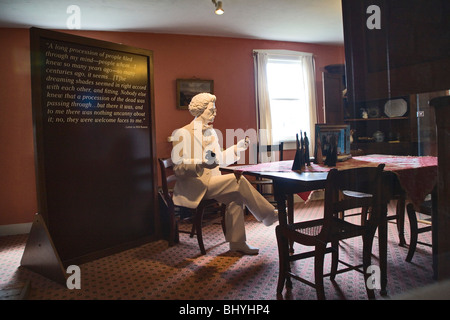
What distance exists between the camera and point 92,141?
9.61 ft

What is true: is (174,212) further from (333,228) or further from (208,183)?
(333,228)

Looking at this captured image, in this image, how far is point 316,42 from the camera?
17.4ft

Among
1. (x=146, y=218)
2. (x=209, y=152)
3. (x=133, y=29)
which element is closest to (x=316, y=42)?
(x=133, y=29)

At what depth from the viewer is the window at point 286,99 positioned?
5.18 meters

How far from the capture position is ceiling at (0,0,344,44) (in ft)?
11.6

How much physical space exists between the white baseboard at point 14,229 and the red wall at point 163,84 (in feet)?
0.16

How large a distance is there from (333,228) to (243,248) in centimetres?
115

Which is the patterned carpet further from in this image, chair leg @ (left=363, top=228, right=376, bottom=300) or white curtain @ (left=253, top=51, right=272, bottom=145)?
white curtain @ (left=253, top=51, right=272, bottom=145)

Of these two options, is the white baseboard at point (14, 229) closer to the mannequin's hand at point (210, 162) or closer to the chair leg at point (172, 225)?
the chair leg at point (172, 225)

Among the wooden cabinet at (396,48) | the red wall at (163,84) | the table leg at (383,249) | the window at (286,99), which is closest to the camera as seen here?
the wooden cabinet at (396,48)

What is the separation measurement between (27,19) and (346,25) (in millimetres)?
4111

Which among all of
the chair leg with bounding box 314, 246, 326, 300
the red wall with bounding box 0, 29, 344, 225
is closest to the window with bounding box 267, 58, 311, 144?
the red wall with bounding box 0, 29, 344, 225

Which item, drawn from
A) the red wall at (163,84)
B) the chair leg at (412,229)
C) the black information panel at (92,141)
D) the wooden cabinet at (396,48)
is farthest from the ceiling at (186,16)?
the wooden cabinet at (396,48)
